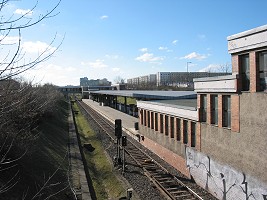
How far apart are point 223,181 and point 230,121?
312 cm

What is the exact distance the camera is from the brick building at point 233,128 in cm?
1386

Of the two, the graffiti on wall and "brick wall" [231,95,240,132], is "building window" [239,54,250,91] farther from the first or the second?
the graffiti on wall

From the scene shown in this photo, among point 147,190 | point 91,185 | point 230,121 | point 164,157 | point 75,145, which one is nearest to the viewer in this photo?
point 230,121

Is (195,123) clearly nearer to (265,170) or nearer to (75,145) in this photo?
(265,170)

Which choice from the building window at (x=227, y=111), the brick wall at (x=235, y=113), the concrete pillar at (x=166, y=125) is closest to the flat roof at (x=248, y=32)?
the brick wall at (x=235, y=113)

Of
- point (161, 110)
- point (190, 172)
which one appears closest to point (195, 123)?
point (190, 172)

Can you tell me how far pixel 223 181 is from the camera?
54.5 ft

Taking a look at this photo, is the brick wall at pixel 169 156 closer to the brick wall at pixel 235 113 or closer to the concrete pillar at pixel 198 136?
the concrete pillar at pixel 198 136

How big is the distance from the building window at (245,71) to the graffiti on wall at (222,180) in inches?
160

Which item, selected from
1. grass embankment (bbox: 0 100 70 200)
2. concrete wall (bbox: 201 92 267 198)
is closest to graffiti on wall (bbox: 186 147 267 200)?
concrete wall (bbox: 201 92 267 198)

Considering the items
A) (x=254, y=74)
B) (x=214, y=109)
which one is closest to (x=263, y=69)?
(x=254, y=74)

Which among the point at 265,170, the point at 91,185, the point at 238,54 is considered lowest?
the point at 91,185

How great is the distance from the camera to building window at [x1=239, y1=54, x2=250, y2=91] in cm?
1489

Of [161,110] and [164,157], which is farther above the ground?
[161,110]
